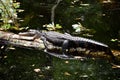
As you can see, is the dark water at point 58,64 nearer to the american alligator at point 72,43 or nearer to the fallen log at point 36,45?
the fallen log at point 36,45

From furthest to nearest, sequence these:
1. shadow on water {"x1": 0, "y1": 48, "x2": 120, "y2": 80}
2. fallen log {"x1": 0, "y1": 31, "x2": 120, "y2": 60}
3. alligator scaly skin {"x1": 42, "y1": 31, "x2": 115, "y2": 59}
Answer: fallen log {"x1": 0, "y1": 31, "x2": 120, "y2": 60} → alligator scaly skin {"x1": 42, "y1": 31, "x2": 115, "y2": 59} → shadow on water {"x1": 0, "y1": 48, "x2": 120, "y2": 80}

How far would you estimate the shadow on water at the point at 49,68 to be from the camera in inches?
272

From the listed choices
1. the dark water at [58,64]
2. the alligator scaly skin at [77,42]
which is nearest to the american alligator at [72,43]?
the alligator scaly skin at [77,42]

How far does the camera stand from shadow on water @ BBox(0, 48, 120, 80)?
6.92m

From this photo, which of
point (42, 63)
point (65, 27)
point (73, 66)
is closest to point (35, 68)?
point (42, 63)

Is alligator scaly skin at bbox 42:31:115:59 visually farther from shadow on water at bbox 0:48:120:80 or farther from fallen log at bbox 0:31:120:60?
shadow on water at bbox 0:48:120:80

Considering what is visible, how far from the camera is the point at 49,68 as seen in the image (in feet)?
24.0

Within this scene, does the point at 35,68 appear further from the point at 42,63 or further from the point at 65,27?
the point at 65,27

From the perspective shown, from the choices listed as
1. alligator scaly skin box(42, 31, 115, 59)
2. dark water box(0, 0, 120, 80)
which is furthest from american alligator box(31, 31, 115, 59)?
dark water box(0, 0, 120, 80)

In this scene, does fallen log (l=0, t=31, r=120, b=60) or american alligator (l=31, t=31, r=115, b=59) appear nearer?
american alligator (l=31, t=31, r=115, b=59)

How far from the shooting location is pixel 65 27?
9812 millimetres

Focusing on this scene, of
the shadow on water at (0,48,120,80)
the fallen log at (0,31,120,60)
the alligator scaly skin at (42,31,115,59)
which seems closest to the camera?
the shadow on water at (0,48,120,80)

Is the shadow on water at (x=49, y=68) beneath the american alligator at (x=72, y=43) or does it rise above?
beneath

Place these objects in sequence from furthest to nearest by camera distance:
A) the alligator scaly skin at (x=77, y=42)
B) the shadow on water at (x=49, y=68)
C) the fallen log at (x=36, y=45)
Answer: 1. the fallen log at (x=36, y=45)
2. the alligator scaly skin at (x=77, y=42)
3. the shadow on water at (x=49, y=68)
